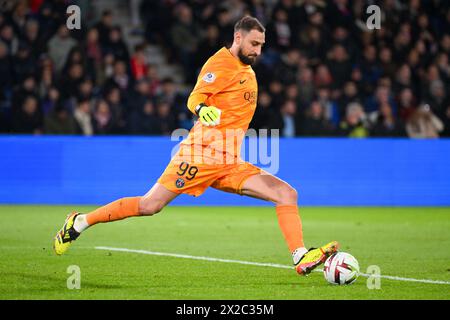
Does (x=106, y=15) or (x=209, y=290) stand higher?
(x=106, y=15)

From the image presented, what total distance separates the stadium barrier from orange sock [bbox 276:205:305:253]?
7490 millimetres

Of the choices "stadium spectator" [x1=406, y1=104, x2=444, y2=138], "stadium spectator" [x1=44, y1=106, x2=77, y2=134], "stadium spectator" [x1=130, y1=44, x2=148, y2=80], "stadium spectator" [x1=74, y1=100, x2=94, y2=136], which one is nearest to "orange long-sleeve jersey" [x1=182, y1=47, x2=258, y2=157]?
"stadium spectator" [x1=44, y1=106, x2=77, y2=134]

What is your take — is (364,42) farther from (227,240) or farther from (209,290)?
(209,290)

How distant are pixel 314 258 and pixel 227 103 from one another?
157 centimetres

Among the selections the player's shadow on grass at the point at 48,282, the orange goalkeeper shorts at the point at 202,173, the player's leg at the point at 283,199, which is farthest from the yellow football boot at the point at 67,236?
the player's leg at the point at 283,199

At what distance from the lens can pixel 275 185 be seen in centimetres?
842

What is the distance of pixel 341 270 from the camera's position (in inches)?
312

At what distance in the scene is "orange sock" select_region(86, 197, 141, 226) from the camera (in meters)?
8.56

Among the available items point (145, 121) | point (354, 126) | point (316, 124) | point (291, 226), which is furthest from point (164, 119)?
point (291, 226)

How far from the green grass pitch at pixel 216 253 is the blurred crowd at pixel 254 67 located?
2.36m

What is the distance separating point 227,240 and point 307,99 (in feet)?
25.3

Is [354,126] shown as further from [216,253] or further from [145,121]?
[216,253]

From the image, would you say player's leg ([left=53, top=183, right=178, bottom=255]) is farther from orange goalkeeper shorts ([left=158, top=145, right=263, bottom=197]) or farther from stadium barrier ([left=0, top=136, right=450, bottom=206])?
stadium barrier ([left=0, top=136, right=450, bottom=206])
